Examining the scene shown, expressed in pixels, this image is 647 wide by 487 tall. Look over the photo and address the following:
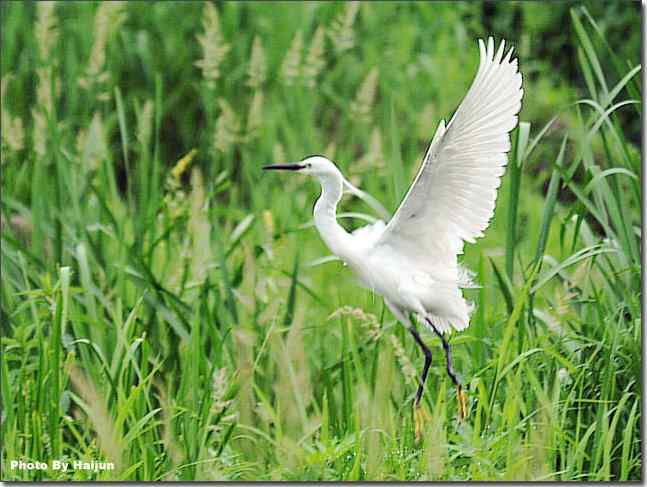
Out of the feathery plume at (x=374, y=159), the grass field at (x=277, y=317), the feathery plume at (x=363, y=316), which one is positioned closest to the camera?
the feathery plume at (x=363, y=316)

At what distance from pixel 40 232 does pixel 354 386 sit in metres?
0.60

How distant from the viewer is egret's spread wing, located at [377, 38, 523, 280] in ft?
4.65

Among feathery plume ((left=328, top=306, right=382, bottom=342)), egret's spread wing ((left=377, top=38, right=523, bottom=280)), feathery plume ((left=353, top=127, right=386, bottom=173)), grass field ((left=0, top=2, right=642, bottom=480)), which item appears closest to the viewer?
egret's spread wing ((left=377, top=38, right=523, bottom=280))

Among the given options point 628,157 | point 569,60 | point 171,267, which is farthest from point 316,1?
point 628,157

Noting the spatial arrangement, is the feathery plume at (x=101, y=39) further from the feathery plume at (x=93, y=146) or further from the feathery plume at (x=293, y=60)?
the feathery plume at (x=293, y=60)

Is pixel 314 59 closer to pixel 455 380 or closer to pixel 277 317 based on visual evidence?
pixel 277 317

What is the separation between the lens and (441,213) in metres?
1.50

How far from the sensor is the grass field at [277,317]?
1665 millimetres

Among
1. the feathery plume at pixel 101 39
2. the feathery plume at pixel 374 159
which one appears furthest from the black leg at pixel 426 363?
the feathery plume at pixel 101 39

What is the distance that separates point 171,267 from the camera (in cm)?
222

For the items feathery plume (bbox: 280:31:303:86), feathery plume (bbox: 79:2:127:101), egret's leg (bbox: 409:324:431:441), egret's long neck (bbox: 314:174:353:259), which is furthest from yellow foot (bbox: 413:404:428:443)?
feathery plume (bbox: 79:2:127:101)

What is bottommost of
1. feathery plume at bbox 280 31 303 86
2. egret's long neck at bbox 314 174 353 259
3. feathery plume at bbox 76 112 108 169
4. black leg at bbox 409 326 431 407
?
black leg at bbox 409 326 431 407

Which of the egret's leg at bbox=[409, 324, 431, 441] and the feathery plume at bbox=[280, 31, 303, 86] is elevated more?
the feathery plume at bbox=[280, 31, 303, 86]

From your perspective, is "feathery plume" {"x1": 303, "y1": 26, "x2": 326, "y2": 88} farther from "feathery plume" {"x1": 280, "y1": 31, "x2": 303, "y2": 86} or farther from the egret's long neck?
the egret's long neck
